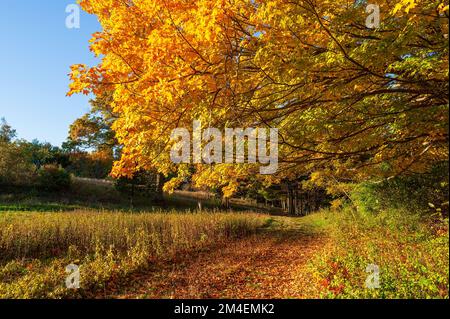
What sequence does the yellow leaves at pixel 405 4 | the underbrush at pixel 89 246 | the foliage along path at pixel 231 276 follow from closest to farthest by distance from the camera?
1. the yellow leaves at pixel 405 4
2. the foliage along path at pixel 231 276
3. the underbrush at pixel 89 246

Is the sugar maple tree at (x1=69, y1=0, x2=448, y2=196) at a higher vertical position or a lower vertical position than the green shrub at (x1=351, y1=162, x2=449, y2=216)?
higher

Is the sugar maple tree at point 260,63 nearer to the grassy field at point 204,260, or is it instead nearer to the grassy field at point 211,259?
the grassy field at point 211,259

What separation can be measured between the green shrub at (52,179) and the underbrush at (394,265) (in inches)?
916

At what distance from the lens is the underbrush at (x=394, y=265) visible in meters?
4.73

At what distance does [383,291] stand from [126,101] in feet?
18.1

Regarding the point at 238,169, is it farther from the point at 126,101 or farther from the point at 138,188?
the point at 138,188

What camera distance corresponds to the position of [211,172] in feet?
23.9

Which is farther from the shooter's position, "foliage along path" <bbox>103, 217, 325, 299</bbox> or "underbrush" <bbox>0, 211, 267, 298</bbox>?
"underbrush" <bbox>0, 211, 267, 298</bbox>

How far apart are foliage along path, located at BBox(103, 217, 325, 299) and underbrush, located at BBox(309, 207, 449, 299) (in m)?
0.57

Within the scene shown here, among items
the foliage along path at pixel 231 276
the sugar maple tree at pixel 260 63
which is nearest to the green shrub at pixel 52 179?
the foliage along path at pixel 231 276

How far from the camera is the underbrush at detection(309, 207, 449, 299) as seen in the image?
4.73 meters

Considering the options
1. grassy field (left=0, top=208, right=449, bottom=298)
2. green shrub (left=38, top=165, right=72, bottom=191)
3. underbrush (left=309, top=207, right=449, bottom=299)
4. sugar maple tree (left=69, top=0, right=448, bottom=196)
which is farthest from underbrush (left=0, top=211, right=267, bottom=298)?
green shrub (left=38, top=165, right=72, bottom=191)

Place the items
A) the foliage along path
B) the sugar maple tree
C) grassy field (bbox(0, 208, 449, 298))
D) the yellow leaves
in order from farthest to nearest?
1. the foliage along path
2. grassy field (bbox(0, 208, 449, 298))
3. the sugar maple tree
4. the yellow leaves

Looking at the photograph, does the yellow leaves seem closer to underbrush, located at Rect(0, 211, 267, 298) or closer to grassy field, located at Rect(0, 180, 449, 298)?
grassy field, located at Rect(0, 180, 449, 298)
